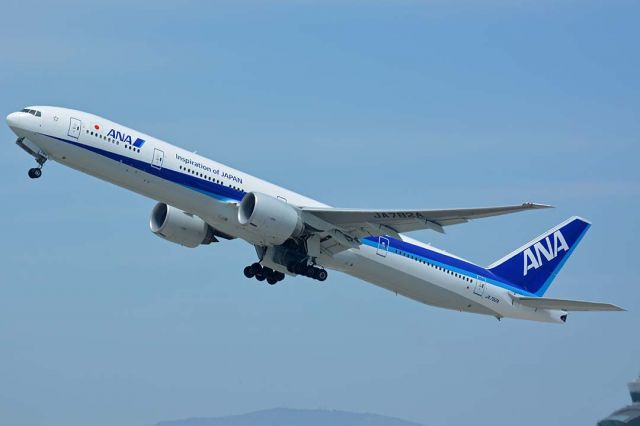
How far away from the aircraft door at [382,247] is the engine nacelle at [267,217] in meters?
4.89

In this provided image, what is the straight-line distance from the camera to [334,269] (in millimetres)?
50188

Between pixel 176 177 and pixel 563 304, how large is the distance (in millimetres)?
19453

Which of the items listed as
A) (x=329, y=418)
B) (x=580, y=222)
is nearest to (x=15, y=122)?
(x=580, y=222)

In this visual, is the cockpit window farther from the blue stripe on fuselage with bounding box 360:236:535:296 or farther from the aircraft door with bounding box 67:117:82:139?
the blue stripe on fuselage with bounding box 360:236:535:296

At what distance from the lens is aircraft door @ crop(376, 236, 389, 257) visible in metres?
49.7

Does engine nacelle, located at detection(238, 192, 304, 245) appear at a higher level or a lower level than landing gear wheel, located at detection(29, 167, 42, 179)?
lower

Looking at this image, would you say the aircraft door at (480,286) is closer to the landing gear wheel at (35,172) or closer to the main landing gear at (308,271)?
the main landing gear at (308,271)

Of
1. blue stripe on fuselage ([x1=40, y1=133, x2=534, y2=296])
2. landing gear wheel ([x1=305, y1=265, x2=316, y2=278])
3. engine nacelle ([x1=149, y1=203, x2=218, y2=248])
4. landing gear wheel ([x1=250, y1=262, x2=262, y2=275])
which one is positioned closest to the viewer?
blue stripe on fuselage ([x1=40, y1=133, x2=534, y2=296])

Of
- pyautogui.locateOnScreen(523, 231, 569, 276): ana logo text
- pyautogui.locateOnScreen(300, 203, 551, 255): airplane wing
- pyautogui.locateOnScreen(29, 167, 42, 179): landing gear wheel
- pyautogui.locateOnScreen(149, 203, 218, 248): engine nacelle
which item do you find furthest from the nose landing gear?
pyautogui.locateOnScreen(523, 231, 569, 276): ana logo text

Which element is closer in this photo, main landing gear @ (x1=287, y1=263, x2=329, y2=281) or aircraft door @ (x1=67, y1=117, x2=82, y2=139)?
aircraft door @ (x1=67, y1=117, x2=82, y2=139)

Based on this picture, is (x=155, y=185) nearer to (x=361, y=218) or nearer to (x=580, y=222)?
(x=361, y=218)

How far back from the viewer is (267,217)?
45.4 m

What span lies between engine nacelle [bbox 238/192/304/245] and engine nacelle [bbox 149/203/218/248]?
5.65 m

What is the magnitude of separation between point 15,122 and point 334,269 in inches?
604
